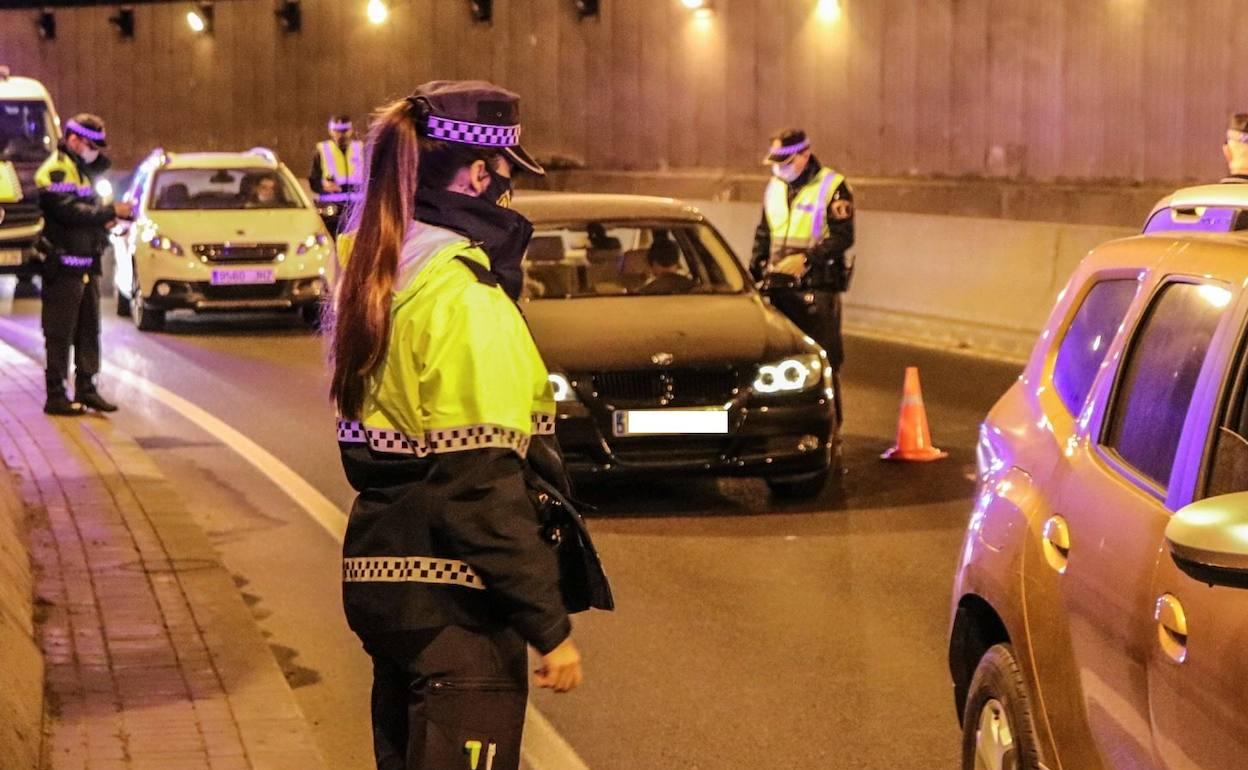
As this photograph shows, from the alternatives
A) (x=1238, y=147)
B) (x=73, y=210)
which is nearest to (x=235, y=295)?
Answer: (x=73, y=210)

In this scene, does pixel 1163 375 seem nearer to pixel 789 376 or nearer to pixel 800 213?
pixel 789 376

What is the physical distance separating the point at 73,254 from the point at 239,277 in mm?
6700

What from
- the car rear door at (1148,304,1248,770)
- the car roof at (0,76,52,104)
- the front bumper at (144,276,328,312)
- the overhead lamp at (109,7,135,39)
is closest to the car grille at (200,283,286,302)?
the front bumper at (144,276,328,312)

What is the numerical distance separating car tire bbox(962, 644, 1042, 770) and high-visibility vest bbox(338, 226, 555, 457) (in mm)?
1454

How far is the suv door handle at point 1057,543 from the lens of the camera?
4.45m

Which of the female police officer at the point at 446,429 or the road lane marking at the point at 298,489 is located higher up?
the female police officer at the point at 446,429

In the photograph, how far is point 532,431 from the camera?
3.85m

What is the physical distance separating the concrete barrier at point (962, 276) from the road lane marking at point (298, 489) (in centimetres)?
685

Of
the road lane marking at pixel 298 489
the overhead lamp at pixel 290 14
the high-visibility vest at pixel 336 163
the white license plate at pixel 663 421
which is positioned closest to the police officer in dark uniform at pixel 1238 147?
the white license plate at pixel 663 421

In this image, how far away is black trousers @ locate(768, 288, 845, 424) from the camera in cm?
1213

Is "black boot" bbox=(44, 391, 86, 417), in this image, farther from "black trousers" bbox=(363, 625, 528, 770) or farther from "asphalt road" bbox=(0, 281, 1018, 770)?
"black trousers" bbox=(363, 625, 528, 770)

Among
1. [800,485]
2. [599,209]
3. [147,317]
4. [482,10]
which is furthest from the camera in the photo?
[482,10]

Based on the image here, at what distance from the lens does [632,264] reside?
11.5m

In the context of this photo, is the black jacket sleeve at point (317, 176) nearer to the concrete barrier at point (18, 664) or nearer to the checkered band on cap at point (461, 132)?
the concrete barrier at point (18, 664)
